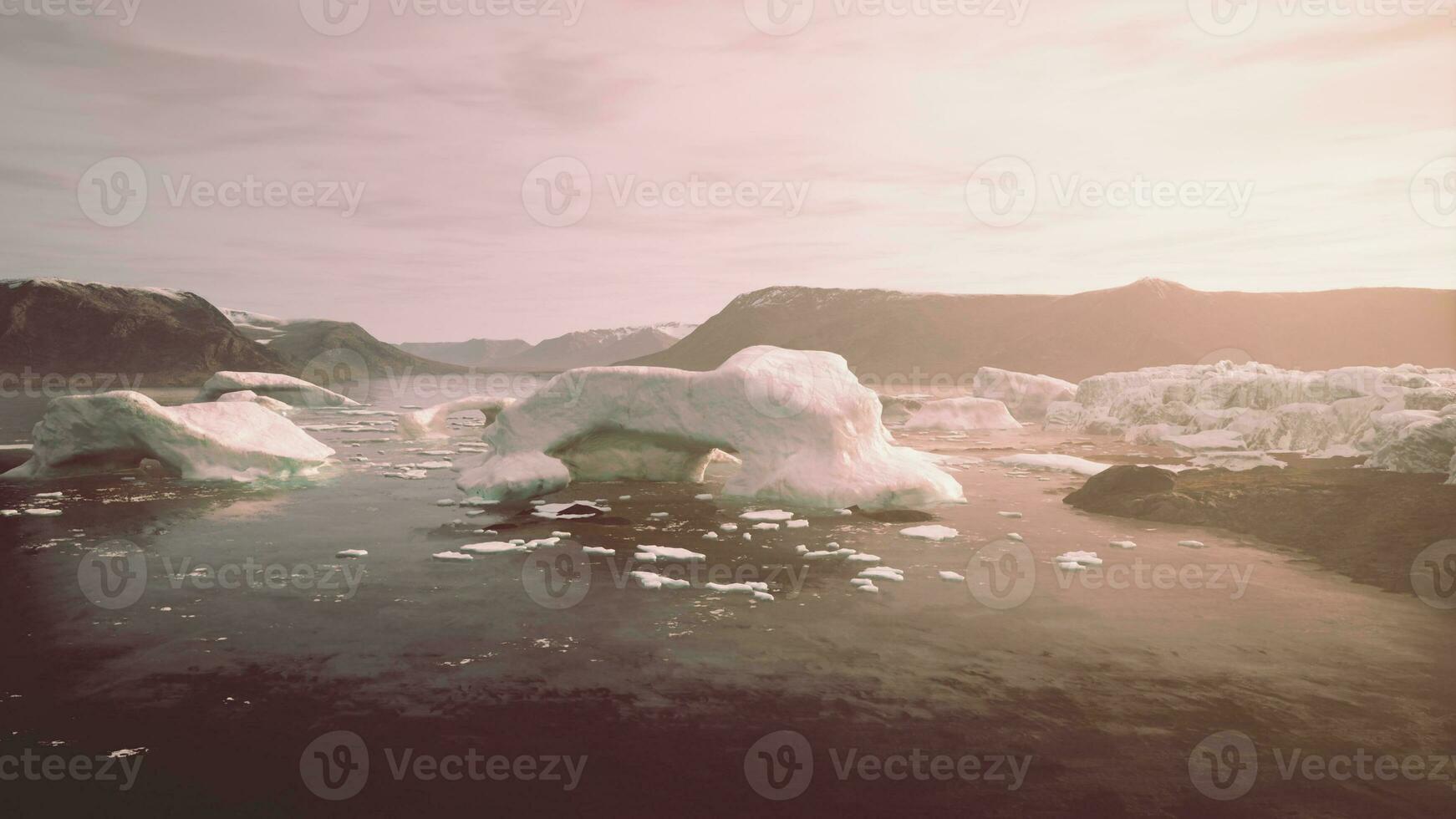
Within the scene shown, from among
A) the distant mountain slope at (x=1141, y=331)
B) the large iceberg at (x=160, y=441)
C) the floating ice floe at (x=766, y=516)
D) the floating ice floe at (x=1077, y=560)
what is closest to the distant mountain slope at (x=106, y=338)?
the distant mountain slope at (x=1141, y=331)

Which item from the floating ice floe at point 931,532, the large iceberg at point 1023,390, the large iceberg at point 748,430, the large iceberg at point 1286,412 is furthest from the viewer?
the large iceberg at point 1023,390

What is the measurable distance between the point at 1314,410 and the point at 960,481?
11.8 m

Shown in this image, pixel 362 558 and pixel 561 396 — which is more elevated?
pixel 561 396

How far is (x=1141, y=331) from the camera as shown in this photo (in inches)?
4343

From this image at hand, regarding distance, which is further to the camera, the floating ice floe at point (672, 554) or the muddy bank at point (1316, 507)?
the muddy bank at point (1316, 507)

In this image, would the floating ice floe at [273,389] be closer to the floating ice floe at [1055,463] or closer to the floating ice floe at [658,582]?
the floating ice floe at [1055,463]

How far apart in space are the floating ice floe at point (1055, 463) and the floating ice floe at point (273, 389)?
114ft

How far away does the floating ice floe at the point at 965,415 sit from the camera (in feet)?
118

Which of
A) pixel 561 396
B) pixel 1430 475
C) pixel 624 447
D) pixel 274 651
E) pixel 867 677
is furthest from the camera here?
pixel 624 447

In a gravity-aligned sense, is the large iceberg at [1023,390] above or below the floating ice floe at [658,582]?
above

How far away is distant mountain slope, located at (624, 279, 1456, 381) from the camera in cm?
10431

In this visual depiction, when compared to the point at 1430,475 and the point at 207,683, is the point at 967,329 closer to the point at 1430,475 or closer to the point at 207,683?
the point at 1430,475

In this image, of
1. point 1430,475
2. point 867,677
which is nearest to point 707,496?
point 867,677

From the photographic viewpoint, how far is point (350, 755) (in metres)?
5.45
